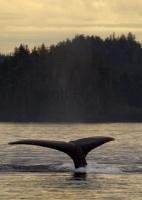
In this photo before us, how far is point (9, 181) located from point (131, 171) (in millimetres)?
8059

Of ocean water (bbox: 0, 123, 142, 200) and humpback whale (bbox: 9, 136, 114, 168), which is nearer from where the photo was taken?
ocean water (bbox: 0, 123, 142, 200)

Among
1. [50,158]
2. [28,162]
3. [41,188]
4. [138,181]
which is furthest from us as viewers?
[50,158]

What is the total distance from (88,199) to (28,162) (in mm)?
18053

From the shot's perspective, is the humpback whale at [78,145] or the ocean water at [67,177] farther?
the humpback whale at [78,145]

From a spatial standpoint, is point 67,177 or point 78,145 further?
point 78,145

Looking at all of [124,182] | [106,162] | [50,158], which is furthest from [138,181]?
[50,158]

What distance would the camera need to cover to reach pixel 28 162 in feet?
186

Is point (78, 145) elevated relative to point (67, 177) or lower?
elevated

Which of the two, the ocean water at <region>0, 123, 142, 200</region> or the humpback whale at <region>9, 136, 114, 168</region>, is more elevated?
the humpback whale at <region>9, 136, 114, 168</region>

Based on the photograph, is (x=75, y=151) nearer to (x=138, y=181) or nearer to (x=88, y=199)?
(x=138, y=181)

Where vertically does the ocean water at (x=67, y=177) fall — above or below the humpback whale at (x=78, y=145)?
below

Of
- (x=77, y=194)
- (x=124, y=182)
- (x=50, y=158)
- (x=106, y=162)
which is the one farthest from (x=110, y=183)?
(x=50, y=158)

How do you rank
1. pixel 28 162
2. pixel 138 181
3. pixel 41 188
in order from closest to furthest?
pixel 41 188 → pixel 138 181 → pixel 28 162

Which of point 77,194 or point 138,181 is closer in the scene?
point 77,194
